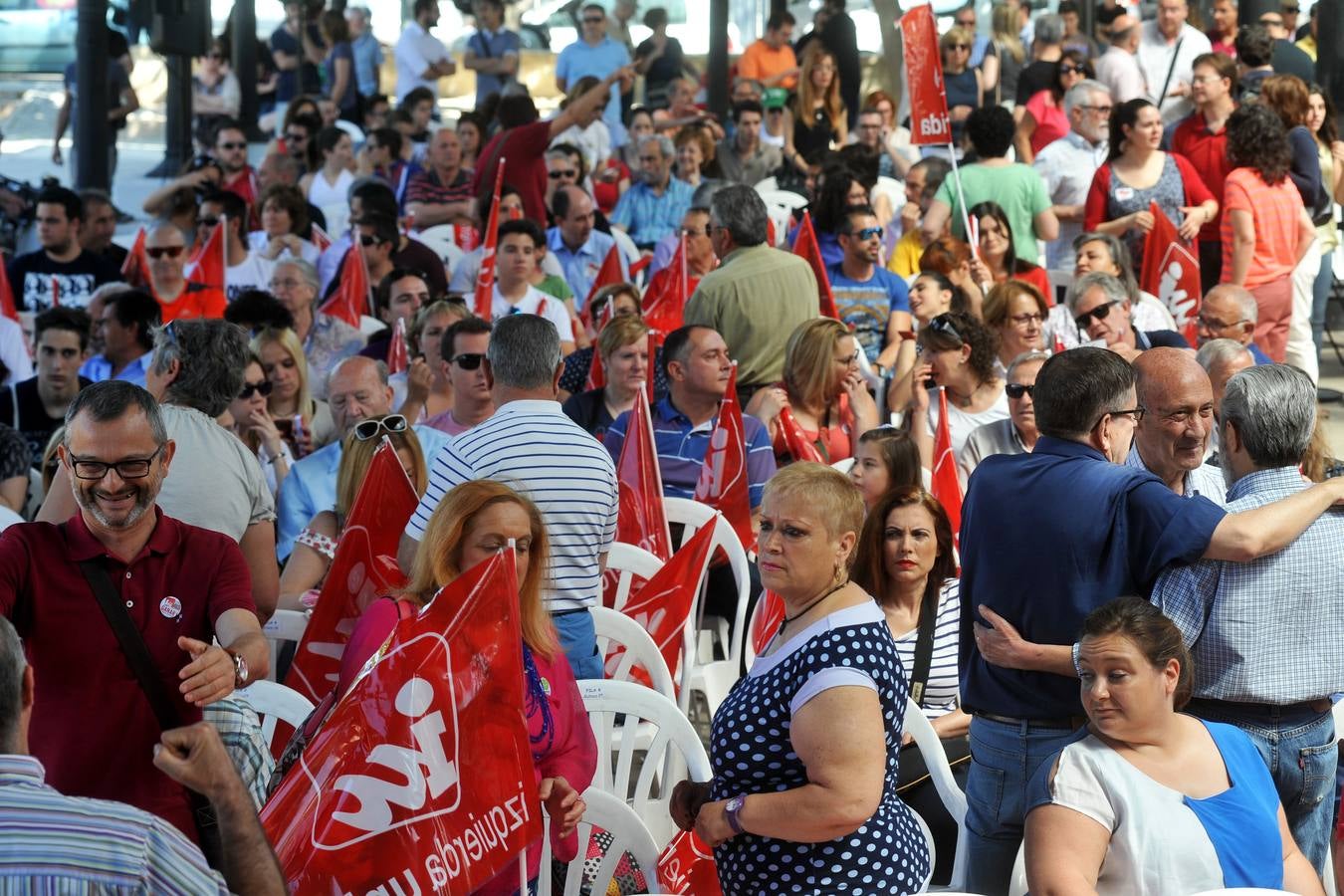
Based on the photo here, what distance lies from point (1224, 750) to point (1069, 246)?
7.01 meters

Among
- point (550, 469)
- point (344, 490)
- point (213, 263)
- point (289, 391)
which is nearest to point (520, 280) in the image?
point (213, 263)

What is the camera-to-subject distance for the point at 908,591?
17.6ft

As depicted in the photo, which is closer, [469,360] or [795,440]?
[469,360]

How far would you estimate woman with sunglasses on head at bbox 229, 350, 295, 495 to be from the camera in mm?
6660

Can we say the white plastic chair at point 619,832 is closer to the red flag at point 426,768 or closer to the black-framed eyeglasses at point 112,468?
the red flag at point 426,768

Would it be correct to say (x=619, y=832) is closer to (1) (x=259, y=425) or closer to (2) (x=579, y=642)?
(2) (x=579, y=642)

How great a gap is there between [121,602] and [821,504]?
4.64ft

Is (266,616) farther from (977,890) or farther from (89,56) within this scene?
(89,56)

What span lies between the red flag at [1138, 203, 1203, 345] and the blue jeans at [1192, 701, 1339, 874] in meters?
5.19

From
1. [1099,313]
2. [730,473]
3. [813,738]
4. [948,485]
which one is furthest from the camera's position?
Answer: [1099,313]

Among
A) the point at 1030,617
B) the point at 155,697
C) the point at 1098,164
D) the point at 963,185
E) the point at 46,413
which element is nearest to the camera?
the point at 155,697

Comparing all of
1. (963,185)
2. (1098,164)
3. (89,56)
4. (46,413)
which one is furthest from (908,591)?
(89,56)

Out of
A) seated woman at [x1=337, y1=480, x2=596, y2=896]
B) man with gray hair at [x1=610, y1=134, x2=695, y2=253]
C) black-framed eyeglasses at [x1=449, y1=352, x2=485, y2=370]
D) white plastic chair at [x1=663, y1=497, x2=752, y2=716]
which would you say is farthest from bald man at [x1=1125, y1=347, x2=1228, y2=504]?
man with gray hair at [x1=610, y1=134, x2=695, y2=253]

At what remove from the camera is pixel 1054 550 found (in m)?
4.07
